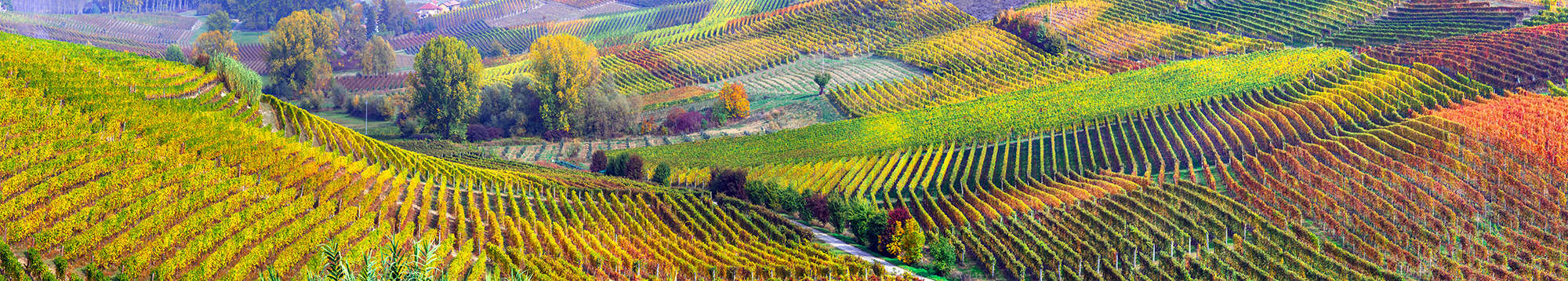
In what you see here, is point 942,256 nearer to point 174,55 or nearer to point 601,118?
point 601,118

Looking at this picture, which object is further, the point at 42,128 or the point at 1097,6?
the point at 1097,6

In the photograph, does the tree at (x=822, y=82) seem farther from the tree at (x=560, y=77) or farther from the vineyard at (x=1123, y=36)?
the vineyard at (x=1123, y=36)

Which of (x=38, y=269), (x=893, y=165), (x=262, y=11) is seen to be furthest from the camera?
(x=262, y=11)

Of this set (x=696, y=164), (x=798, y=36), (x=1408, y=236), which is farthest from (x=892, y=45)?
(x=1408, y=236)

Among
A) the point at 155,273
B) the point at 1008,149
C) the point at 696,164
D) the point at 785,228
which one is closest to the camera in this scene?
the point at 155,273

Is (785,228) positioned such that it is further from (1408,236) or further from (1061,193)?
(1408,236)

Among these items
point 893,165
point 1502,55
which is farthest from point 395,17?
point 1502,55
